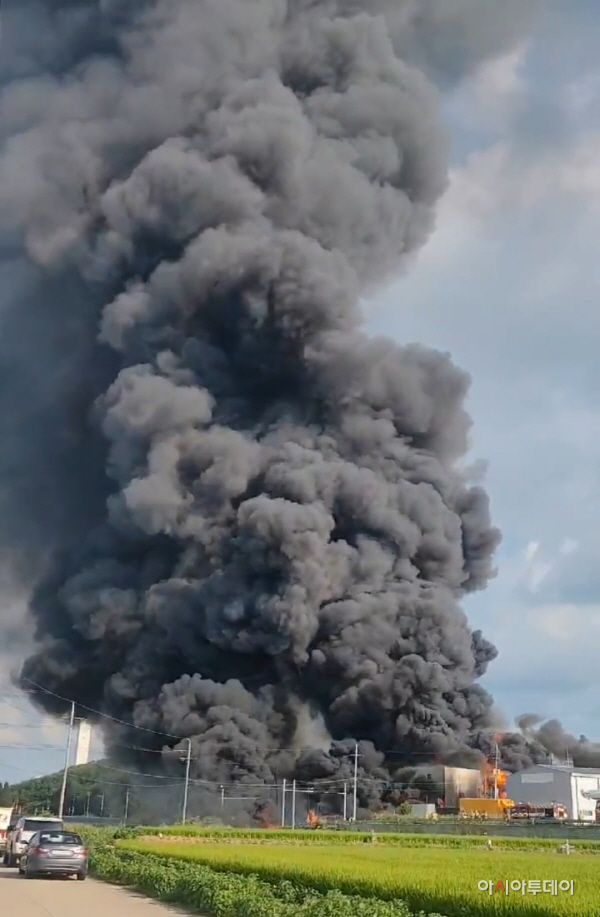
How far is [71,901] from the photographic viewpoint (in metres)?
16.7

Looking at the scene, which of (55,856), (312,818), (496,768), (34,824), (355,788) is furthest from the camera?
(496,768)

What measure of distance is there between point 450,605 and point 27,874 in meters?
30.9

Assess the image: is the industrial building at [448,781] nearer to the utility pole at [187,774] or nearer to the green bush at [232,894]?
the utility pole at [187,774]

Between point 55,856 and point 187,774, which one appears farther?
point 187,774

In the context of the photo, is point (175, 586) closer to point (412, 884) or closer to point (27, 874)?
point (27, 874)

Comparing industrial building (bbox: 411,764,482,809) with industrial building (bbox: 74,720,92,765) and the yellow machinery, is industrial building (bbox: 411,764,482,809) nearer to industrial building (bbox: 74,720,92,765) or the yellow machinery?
the yellow machinery

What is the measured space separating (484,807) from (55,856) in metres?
39.8

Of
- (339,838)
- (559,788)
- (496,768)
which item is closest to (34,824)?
(339,838)

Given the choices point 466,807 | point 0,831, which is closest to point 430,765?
point 466,807

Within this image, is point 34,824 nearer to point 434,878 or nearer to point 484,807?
point 434,878

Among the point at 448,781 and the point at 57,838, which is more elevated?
the point at 448,781

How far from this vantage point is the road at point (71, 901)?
48.6 feet

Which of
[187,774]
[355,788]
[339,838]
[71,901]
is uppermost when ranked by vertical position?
[187,774]

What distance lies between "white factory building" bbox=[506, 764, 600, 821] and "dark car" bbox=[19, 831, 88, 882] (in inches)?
1793
